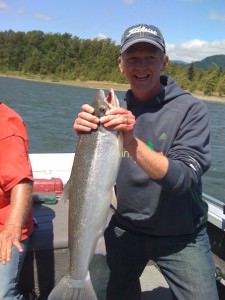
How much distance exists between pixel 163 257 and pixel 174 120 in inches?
32.2

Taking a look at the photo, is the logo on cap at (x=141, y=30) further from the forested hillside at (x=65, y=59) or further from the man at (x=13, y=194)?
the forested hillside at (x=65, y=59)

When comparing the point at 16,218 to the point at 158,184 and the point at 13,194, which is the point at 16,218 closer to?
the point at 13,194

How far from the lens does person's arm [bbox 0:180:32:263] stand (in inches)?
104

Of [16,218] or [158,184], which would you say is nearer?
[158,184]

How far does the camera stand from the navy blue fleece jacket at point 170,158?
104 inches

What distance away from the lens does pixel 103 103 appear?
7.32ft

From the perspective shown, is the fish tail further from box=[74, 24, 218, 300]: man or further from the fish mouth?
the fish mouth

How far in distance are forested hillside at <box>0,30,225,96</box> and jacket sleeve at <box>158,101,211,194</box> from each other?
67968mm

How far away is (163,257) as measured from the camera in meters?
2.92

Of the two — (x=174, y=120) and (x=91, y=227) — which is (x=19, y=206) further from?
(x=174, y=120)

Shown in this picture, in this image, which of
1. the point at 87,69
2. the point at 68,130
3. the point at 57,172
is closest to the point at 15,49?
the point at 87,69

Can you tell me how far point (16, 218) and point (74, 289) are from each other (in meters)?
0.52

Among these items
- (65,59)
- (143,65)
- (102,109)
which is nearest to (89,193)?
(102,109)

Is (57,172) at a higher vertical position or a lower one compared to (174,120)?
lower
